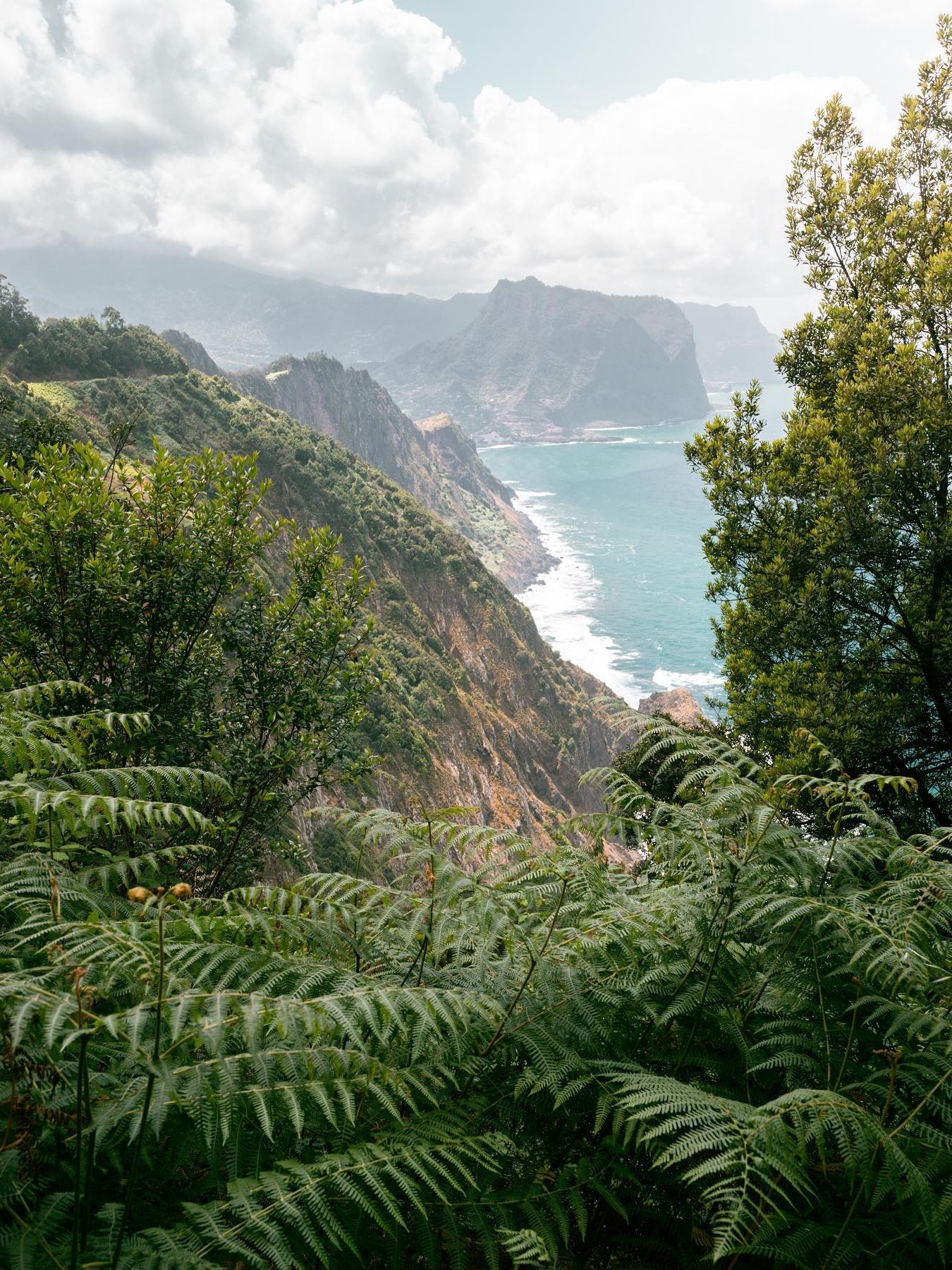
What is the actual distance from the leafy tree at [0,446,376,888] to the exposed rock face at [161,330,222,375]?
10693cm

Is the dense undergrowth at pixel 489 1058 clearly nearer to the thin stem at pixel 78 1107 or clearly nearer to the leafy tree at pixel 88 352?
the thin stem at pixel 78 1107

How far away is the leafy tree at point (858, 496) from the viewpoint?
387 inches

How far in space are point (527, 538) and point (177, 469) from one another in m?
172

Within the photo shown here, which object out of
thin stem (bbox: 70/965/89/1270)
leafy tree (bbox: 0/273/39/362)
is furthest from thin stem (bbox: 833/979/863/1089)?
leafy tree (bbox: 0/273/39/362)

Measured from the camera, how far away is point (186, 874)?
8.04m

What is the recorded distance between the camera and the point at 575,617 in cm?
13038

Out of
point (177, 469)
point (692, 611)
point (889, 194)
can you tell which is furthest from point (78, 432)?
point (692, 611)

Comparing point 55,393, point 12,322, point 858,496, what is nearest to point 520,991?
point 858,496

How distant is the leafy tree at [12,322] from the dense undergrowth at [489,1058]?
220 feet

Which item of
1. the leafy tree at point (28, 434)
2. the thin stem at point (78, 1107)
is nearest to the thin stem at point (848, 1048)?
the thin stem at point (78, 1107)

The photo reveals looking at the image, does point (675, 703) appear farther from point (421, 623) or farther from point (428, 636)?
point (421, 623)

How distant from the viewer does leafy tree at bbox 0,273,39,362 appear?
5625 cm

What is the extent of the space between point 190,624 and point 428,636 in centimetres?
5236

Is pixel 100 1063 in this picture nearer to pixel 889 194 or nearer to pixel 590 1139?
pixel 590 1139
